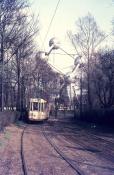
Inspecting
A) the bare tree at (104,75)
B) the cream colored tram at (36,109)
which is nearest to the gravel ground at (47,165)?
the cream colored tram at (36,109)

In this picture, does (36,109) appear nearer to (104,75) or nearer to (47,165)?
(104,75)

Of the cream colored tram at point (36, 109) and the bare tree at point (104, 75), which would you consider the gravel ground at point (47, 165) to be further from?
the bare tree at point (104, 75)

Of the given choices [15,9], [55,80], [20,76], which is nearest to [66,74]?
[55,80]

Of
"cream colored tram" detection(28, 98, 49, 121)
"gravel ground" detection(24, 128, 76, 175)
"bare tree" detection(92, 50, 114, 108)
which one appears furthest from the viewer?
"bare tree" detection(92, 50, 114, 108)

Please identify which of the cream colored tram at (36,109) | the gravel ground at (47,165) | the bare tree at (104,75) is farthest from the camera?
the bare tree at (104,75)

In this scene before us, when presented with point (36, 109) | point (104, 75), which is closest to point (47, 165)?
point (36, 109)

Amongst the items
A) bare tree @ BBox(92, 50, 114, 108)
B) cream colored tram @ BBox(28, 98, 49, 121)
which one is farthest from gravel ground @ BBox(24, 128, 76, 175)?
bare tree @ BBox(92, 50, 114, 108)

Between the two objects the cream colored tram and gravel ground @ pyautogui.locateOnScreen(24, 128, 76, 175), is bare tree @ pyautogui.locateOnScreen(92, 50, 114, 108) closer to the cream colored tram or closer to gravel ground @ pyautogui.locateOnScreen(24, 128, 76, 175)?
the cream colored tram

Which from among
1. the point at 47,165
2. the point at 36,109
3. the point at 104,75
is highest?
the point at 104,75

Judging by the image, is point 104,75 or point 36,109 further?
point 104,75

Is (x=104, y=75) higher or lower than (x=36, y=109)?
higher

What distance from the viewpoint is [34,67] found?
6788 centimetres

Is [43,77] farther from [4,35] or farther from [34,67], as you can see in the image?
[4,35]

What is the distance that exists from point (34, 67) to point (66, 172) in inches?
2185
